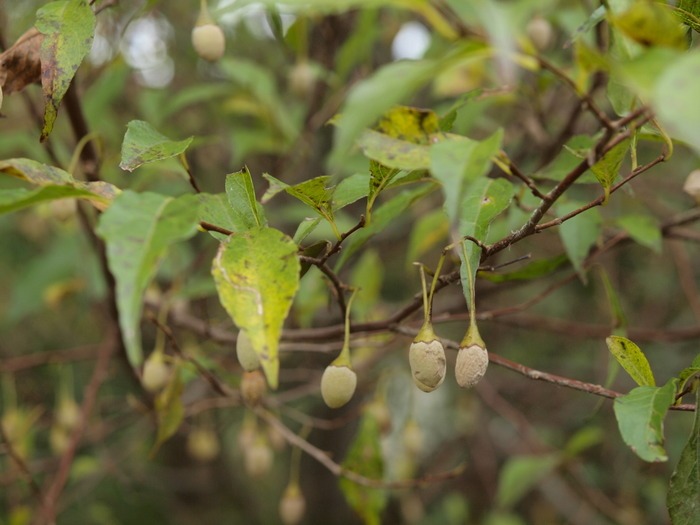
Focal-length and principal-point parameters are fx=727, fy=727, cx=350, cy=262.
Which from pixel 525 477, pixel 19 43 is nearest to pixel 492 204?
pixel 19 43

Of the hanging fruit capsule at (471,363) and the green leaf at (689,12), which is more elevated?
the green leaf at (689,12)

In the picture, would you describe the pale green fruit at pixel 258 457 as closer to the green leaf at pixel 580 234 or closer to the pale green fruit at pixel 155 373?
the pale green fruit at pixel 155 373

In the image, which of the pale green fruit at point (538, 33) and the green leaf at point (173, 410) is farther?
the pale green fruit at point (538, 33)

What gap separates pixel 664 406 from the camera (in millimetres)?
548

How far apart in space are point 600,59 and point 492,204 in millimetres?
209

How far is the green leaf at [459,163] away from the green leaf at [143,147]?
225 mm

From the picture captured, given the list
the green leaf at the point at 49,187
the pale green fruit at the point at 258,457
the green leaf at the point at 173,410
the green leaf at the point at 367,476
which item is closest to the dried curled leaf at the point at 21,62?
the green leaf at the point at 49,187

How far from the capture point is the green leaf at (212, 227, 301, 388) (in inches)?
17.7

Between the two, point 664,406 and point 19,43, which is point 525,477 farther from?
point 19,43

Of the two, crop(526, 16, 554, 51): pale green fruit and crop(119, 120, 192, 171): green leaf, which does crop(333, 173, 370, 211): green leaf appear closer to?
crop(119, 120, 192, 171): green leaf

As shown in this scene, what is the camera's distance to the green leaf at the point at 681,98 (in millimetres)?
316

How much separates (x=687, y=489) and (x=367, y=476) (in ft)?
1.66

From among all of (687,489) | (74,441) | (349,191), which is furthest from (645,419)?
(74,441)

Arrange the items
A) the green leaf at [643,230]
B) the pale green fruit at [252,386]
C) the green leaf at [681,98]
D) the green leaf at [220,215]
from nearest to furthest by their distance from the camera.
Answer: the green leaf at [681,98] < the green leaf at [220,215] < the pale green fruit at [252,386] < the green leaf at [643,230]
